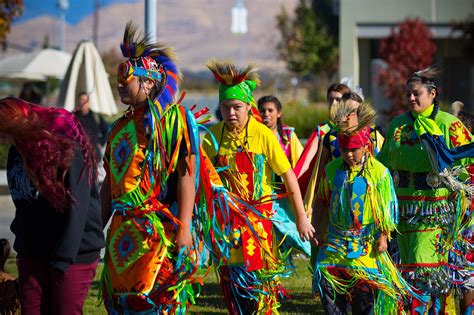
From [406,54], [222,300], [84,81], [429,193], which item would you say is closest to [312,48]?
[406,54]

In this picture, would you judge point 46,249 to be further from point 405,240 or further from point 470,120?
point 470,120

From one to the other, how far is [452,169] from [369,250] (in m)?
1.02

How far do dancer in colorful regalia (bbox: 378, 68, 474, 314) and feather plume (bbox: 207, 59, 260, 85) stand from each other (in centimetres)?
118

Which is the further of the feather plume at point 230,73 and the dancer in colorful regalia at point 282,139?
the dancer in colorful regalia at point 282,139

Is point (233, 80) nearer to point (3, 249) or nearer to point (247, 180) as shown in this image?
point (247, 180)

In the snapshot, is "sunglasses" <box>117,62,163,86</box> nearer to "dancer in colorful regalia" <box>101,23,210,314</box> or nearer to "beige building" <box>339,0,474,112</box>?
"dancer in colorful regalia" <box>101,23,210,314</box>

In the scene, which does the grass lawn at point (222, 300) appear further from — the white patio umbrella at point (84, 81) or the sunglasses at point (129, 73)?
the white patio umbrella at point (84, 81)

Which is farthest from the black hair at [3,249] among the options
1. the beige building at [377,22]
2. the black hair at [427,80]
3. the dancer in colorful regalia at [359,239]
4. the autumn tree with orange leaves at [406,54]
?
the beige building at [377,22]

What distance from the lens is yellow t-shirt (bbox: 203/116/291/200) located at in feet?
21.6

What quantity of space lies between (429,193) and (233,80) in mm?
1648

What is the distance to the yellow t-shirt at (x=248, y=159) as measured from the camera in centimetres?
659

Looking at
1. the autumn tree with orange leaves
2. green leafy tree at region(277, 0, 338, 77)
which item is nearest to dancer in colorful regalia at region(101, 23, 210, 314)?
the autumn tree with orange leaves

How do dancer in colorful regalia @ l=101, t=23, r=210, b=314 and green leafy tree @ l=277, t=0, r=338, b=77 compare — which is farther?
green leafy tree @ l=277, t=0, r=338, b=77

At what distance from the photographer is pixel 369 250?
6.30 m
